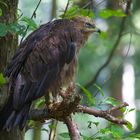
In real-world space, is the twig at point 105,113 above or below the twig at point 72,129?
above

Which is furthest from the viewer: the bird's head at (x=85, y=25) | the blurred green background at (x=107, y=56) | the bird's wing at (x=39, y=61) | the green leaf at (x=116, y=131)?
the blurred green background at (x=107, y=56)

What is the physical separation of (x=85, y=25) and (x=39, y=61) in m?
0.68

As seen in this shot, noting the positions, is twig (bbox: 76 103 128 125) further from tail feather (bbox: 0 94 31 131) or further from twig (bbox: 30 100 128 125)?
tail feather (bbox: 0 94 31 131)

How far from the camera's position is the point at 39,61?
12.6 ft

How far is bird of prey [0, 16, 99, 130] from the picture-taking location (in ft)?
11.2

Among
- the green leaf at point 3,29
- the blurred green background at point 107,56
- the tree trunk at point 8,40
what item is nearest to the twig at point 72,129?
the tree trunk at point 8,40

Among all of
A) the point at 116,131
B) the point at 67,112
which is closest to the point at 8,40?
the point at 67,112

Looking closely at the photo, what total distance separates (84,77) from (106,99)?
538 cm

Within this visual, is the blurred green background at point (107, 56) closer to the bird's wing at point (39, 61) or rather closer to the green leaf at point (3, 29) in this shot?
the bird's wing at point (39, 61)

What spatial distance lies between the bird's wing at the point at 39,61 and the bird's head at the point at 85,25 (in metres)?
0.18

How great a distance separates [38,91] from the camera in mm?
3607

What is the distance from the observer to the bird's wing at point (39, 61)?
3553mm

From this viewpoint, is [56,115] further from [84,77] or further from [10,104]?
[84,77]

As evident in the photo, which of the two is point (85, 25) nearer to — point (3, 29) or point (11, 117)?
point (3, 29)
